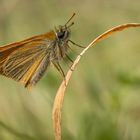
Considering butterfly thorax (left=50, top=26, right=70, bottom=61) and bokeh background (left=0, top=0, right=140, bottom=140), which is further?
butterfly thorax (left=50, top=26, right=70, bottom=61)

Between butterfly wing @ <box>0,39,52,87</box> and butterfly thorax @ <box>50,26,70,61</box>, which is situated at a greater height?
butterfly thorax @ <box>50,26,70,61</box>

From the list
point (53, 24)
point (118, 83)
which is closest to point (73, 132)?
point (118, 83)

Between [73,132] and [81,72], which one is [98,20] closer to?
[81,72]

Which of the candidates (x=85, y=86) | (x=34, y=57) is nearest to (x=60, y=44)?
(x=34, y=57)

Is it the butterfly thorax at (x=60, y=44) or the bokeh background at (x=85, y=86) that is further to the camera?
the butterfly thorax at (x=60, y=44)

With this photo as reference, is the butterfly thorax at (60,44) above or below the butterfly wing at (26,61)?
above
